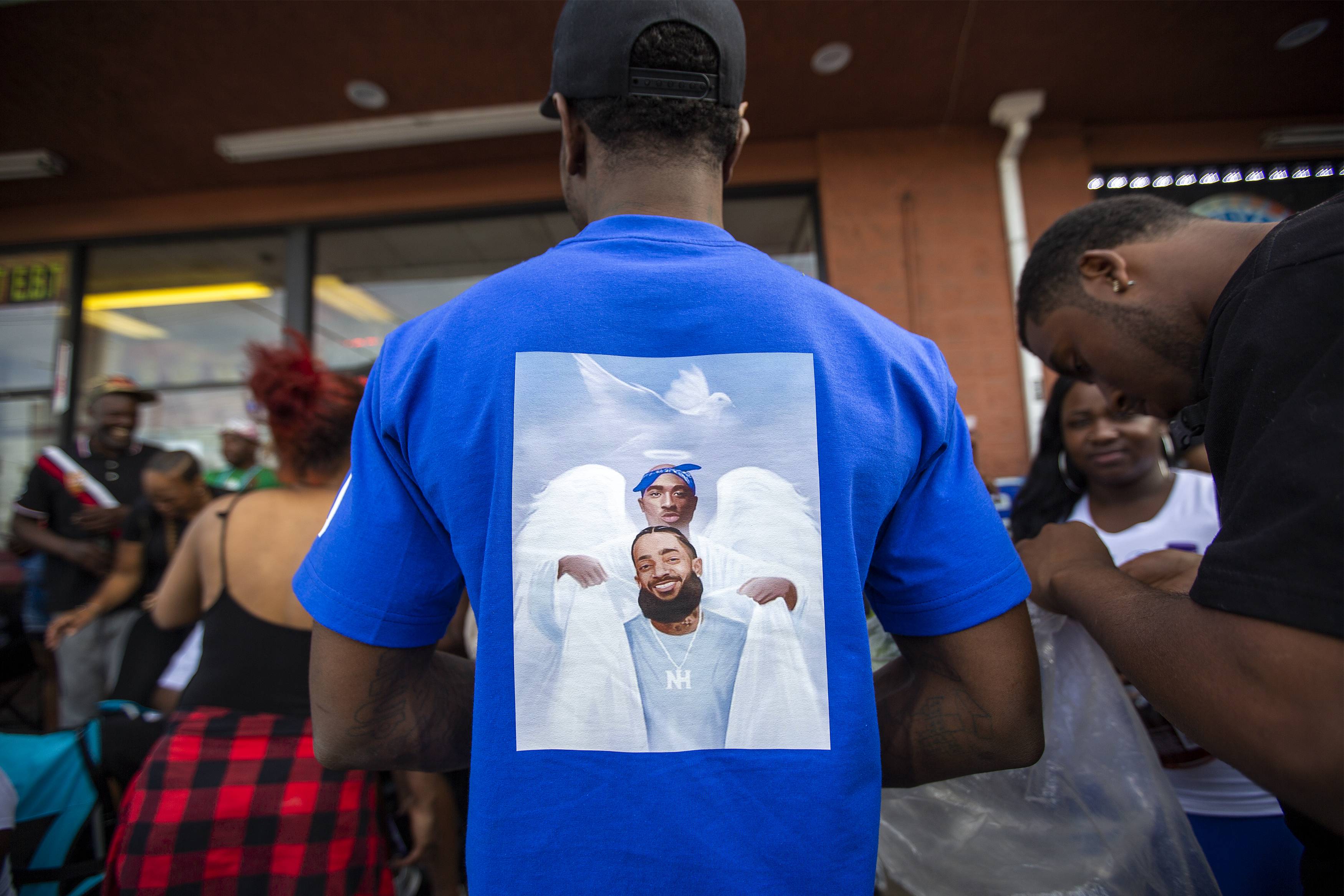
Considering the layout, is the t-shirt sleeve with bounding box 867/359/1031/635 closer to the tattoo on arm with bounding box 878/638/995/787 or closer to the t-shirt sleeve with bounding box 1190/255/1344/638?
the tattoo on arm with bounding box 878/638/995/787

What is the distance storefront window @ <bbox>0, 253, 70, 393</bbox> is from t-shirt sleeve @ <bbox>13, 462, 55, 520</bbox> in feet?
6.14

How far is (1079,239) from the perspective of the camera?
1.20 metres

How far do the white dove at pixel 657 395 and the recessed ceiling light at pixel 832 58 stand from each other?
3767 mm

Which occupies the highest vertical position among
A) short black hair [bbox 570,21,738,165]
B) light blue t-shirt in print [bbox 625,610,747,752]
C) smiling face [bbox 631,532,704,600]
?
short black hair [bbox 570,21,738,165]

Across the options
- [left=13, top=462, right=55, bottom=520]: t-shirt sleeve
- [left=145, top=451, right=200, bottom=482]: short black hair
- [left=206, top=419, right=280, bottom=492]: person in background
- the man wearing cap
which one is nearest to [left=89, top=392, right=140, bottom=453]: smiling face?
the man wearing cap

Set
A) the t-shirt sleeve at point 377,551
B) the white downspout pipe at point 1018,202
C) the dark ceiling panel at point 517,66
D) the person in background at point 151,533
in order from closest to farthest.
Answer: the t-shirt sleeve at point 377,551 < the person in background at point 151,533 < the dark ceiling panel at point 517,66 < the white downspout pipe at point 1018,202

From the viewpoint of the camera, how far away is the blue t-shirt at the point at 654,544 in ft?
2.43

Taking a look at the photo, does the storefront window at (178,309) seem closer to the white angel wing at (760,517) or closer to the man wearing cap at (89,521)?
the man wearing cap at (89,521)

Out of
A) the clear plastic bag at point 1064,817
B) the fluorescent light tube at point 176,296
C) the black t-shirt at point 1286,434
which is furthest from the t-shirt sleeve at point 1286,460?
the fluorescent light tube at point 176,296

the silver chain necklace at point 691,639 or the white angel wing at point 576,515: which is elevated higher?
the white angel wing at point 576,515

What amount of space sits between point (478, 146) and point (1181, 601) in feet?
15.7

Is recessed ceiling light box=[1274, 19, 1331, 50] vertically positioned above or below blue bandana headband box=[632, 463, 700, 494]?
above

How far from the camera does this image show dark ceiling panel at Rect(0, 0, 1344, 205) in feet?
11.5

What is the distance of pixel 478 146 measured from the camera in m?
4.53
